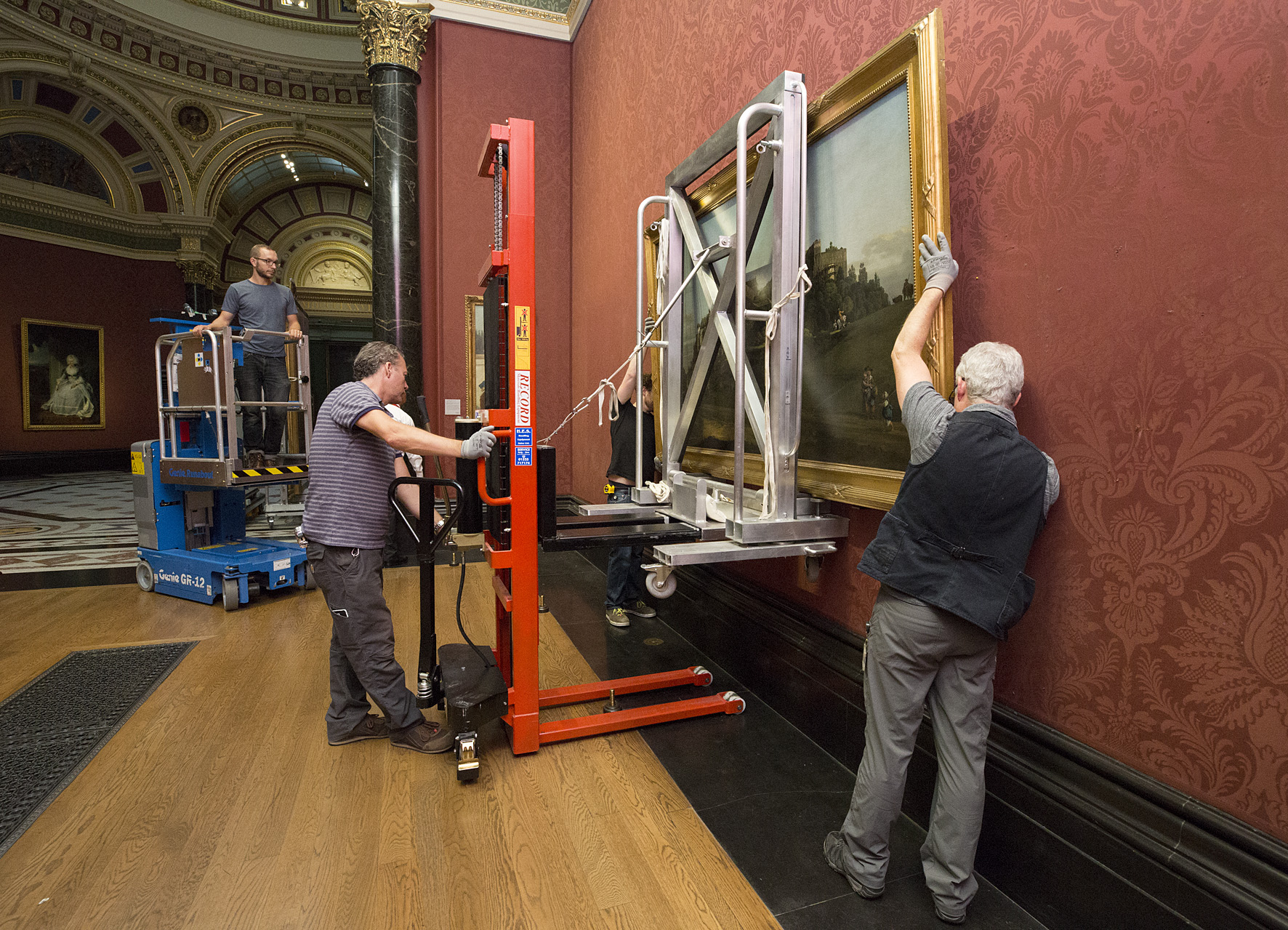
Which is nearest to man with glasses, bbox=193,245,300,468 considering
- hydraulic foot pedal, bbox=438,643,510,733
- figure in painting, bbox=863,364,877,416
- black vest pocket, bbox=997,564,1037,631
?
hydraulic foot pedal, bbox=438,643,510,733

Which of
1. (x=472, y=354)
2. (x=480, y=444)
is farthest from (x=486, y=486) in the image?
(x=472, y=354)

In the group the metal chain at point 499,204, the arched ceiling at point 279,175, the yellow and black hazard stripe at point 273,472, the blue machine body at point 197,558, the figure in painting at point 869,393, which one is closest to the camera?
the figure in painting at point 869,393

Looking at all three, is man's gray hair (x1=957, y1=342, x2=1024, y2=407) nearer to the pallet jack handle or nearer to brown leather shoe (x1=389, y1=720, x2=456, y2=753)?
the pallet jack handle

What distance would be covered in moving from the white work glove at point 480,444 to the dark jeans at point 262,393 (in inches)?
142

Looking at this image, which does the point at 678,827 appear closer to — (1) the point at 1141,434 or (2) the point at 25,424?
(1) the point at 1141,434

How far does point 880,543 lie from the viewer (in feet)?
6.01

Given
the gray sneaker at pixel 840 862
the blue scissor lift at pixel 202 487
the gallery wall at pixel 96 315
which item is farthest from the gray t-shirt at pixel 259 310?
the gallery wall at pixel 96 315

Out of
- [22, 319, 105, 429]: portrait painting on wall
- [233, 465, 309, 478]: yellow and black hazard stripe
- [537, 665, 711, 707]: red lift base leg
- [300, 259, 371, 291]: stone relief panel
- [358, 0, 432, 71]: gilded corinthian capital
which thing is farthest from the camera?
[300, 259, 371, 291]: stone relief panel

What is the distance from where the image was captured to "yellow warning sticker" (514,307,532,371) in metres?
2.51

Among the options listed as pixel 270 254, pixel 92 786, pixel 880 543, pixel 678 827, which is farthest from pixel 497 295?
pixel 270 254

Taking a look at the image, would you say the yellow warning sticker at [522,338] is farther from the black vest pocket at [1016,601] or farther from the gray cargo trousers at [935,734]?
the black vest pocket at [1016,601]

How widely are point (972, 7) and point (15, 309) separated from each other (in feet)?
49.9

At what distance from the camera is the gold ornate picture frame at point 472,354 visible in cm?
692

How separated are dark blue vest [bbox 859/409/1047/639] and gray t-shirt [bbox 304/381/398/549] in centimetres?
196
